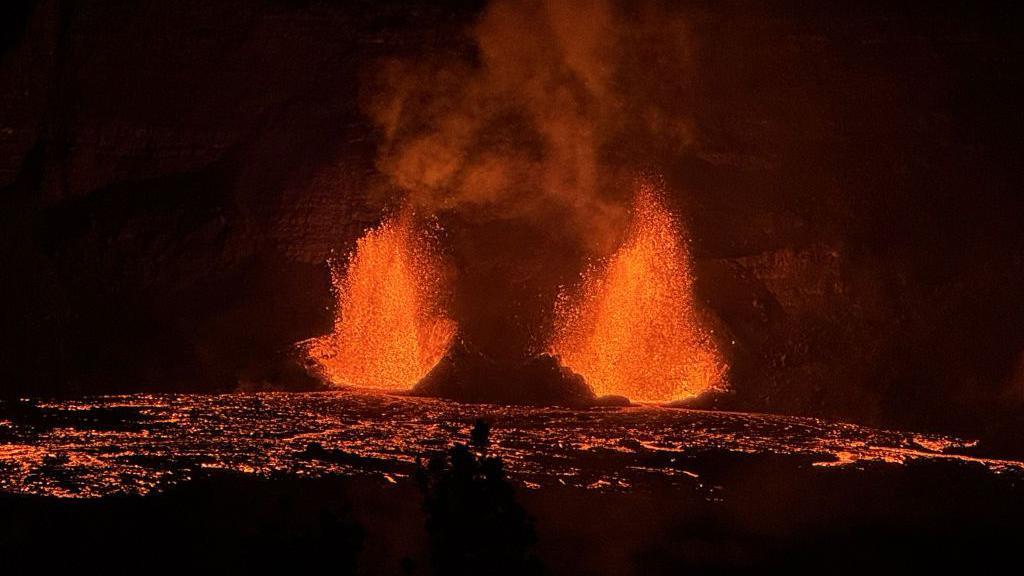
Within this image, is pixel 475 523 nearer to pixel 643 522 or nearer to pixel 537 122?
pixel 643 522

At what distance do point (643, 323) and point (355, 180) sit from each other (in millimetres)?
7390

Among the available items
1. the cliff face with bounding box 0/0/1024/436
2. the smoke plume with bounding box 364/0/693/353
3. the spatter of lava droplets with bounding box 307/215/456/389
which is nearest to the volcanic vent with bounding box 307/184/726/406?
the spatter of lava droplets with bounding box 307/215/456/389

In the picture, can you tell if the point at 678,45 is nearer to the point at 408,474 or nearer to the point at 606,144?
the point at 606,144

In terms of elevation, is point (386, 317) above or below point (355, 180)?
below

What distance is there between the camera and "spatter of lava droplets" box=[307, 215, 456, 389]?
26.4m

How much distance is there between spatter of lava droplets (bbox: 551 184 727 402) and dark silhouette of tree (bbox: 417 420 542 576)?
15830mm

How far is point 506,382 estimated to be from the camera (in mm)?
24250

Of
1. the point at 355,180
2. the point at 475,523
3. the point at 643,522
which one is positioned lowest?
the point at 643,522

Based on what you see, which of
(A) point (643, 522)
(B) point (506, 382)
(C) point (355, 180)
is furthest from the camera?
(C) point (355, 180)

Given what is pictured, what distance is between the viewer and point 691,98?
29.0 metres

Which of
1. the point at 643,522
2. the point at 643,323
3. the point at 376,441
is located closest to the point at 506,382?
the point at 643,323

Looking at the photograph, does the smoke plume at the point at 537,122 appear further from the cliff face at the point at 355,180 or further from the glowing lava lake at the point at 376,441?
the glowing lava lake at the point at 376,441

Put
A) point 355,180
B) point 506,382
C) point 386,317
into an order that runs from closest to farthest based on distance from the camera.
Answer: point 506,382
point 386,317
point 355,180

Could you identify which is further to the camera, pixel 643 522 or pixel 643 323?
pixel 643 323
